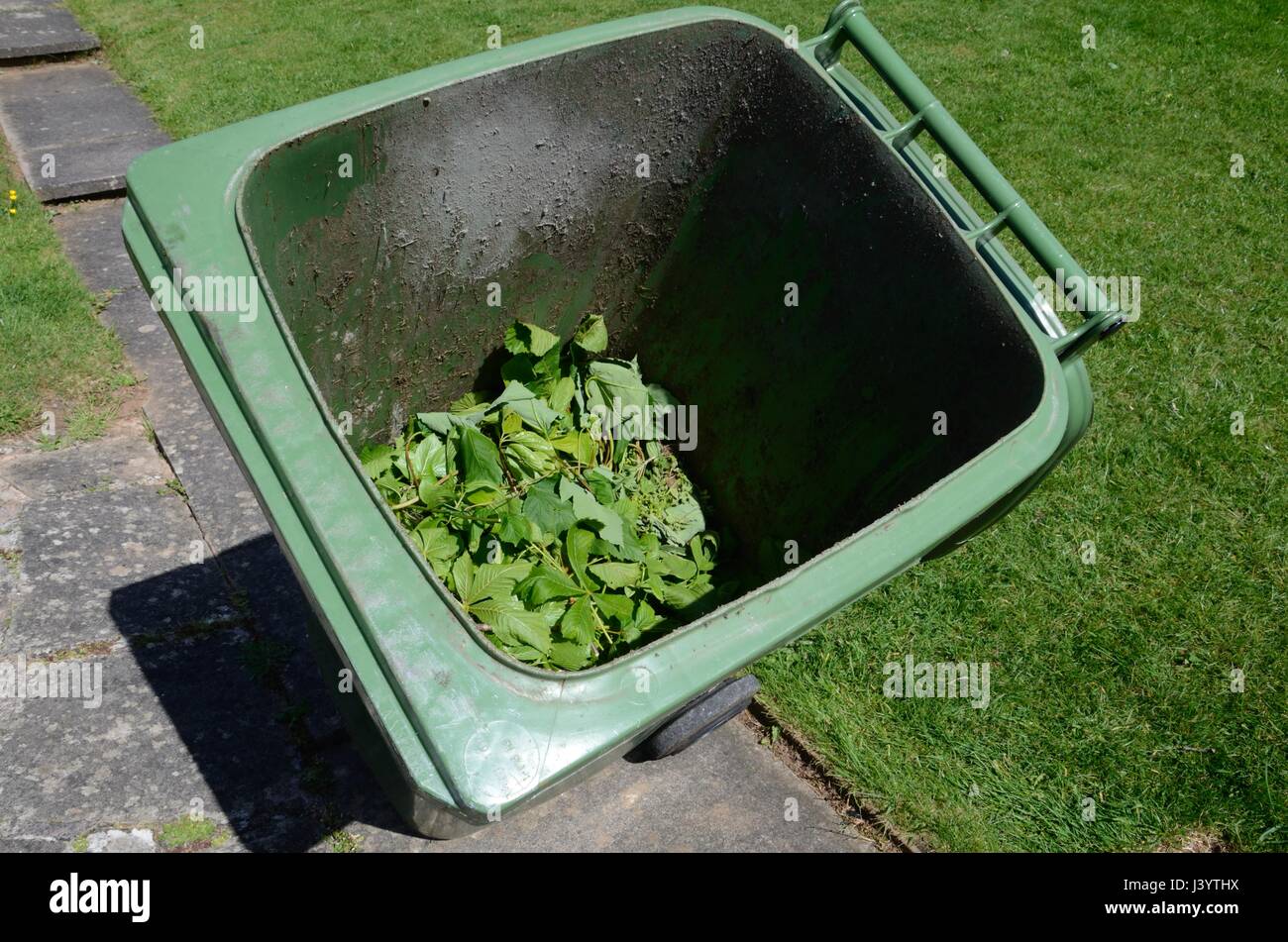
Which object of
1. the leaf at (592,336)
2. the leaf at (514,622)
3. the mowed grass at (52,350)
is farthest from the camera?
the mowed grass at (52,350)

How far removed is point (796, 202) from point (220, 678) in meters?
1.79

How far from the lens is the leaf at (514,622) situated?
1.84 metres

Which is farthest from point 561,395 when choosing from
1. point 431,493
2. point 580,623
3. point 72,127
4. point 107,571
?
point 72,127

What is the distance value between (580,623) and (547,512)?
11.1 inches

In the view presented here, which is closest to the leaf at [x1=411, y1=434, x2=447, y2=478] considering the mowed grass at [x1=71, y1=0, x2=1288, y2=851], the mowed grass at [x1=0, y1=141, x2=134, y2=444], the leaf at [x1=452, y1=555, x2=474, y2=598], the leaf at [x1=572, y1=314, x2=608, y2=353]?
the leaf at [x1=452, y1=555, x2=474, y2=598]

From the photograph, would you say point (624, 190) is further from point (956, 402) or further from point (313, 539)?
point (313, 539)

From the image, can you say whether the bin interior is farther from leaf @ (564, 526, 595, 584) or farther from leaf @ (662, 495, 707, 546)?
leaf @ (564, 526, 595, 584)

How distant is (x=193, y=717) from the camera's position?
245 centimetres

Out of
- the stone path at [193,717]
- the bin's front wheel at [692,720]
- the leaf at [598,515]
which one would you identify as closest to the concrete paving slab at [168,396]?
the stone path at [193,717]

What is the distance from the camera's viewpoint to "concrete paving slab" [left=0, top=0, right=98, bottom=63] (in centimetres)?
535

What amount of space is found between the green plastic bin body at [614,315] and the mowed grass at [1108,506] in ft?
2.32

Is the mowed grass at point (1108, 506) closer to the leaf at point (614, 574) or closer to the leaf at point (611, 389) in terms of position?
the leaf at point (614, 574)

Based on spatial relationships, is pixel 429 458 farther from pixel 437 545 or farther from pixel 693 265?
pixel 693 265
